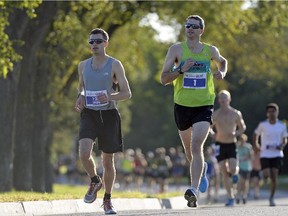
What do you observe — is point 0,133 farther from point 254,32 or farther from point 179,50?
point 254,32

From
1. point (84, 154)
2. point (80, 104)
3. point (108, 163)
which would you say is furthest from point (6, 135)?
point (84, 154)

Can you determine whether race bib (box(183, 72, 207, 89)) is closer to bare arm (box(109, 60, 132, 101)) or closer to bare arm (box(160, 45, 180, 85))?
bare arm (box(160, 45, 180, 85))

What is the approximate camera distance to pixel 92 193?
42.7ft

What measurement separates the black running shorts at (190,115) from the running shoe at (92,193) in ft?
4.14

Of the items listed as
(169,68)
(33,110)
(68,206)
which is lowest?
(68,206)

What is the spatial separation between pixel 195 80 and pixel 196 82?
28 mm

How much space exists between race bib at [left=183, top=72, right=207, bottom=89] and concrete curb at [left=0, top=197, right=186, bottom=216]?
275 cm

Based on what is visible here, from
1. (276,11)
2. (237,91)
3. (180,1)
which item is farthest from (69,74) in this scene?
(237,91)

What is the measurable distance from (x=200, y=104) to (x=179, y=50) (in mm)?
693

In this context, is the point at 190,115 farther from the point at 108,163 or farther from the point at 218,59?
the point at 108,163

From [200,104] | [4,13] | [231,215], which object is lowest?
[231,215]

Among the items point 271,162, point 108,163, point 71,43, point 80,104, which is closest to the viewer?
point 80,104

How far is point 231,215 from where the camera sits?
12.3 metres

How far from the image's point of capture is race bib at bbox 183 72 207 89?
13156mm
